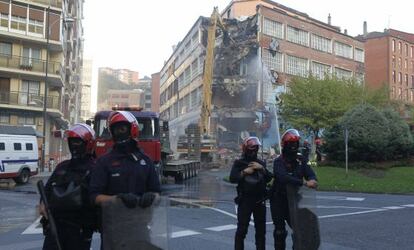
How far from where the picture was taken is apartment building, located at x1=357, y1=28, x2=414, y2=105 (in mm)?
100250

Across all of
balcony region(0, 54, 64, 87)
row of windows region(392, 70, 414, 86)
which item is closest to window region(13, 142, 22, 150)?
balcony region(0, 54, 64, 87)

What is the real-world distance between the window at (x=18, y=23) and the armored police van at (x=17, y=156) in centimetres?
1962

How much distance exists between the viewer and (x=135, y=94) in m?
162

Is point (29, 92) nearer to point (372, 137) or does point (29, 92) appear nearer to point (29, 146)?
point (29, 146)

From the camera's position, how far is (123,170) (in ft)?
13.7

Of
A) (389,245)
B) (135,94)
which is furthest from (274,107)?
(135,94)

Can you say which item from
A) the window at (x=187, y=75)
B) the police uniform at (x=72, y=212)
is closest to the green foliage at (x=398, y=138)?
the police uniform at (x=72, y=212)

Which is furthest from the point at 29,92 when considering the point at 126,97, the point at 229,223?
the point at 126,97

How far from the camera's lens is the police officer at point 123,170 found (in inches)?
164

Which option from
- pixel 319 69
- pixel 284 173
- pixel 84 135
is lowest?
pixel 284 173

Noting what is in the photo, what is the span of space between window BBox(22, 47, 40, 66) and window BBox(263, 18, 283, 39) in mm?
30016

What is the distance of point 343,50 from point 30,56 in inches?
1959

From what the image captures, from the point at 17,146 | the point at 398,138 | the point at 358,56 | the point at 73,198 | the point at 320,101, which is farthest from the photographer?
the point at 358,56

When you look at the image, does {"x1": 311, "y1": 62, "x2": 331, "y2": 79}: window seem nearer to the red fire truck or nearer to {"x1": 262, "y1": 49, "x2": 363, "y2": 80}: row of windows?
{"x1": 262, "y1": 49, "x2": 363, "y2": 80}: row of windows
